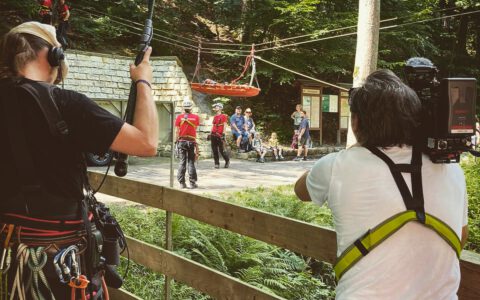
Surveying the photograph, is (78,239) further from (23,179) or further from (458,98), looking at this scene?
(458,98)

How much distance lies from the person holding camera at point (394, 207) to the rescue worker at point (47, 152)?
832 mm

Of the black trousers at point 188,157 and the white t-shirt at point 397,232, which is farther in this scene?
the black trousers at point 188,157

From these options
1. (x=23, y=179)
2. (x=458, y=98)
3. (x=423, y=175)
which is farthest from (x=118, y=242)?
(x=458, y=98)

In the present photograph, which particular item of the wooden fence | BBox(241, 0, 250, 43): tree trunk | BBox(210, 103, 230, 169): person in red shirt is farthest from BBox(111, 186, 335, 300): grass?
BBox(241, 0, 250, 43): tree trunk

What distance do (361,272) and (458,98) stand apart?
675mm

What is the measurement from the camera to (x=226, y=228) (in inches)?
131

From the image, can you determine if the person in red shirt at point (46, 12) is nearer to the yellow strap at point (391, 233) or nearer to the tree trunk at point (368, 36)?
the yellow strap at point (391, 233)

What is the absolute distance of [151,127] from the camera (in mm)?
2123

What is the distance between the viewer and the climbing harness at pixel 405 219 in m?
1.79

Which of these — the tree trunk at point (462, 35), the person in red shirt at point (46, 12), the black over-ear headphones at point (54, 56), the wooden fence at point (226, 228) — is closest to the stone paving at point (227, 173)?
the wooden fence at point (226, 228)

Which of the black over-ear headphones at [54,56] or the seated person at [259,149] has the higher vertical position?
the black over-ear headphones at [54,56]

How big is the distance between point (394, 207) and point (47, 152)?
1.39 meters

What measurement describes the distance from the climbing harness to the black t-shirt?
1.03 meters

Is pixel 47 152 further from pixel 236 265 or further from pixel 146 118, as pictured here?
pixel 236 265
